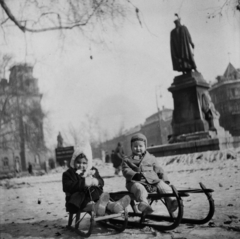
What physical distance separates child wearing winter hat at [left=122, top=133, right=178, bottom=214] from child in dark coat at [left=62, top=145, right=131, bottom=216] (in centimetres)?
17

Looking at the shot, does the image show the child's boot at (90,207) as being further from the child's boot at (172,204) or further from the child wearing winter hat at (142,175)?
the child's boot at (172,204)

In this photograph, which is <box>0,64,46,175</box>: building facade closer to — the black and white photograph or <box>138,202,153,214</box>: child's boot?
the black and white photograph

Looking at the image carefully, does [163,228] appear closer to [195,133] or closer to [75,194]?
[75,194]

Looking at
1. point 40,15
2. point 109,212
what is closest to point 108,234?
point 109,212

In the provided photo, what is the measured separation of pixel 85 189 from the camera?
3.32 meters

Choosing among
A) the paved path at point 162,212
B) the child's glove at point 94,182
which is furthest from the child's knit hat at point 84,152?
the paved path at point 162,212

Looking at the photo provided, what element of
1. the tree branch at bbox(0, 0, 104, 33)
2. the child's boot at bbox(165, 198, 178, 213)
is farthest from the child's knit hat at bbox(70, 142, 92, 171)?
the tree branch at bbox(0, 0, 104, 33)

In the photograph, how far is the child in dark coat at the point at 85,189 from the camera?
3.08 meters

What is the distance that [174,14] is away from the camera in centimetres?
443

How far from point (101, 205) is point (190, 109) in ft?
24.0

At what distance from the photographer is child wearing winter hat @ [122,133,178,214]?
120 inches

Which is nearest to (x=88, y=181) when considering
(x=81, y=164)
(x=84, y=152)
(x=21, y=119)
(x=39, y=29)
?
(x=81, y=164)

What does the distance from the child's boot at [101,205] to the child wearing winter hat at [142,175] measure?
11.2 inches

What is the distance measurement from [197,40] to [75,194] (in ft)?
9.49
